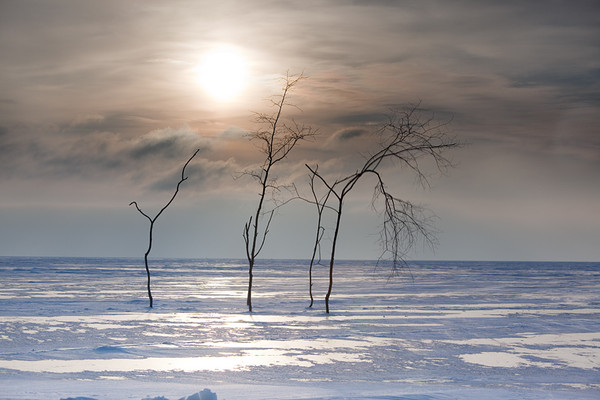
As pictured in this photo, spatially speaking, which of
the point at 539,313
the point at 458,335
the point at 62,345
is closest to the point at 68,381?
the point at 62,345

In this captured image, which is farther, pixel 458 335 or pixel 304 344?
pixel 458 335

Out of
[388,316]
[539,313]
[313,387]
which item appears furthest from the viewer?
[539,313]

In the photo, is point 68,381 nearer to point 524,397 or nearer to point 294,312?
point 524,397

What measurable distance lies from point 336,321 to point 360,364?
25.3 feet

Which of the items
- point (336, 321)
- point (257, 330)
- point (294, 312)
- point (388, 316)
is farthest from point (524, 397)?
point (294, 312)

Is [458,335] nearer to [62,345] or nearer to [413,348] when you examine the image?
[413,348]

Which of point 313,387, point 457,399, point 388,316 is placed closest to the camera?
point 457,399

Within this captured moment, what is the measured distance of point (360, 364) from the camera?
11.2 metres

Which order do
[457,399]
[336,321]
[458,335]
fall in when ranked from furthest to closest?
[336,321] < [458,335] < [457,399]

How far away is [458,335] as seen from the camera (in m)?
15.8

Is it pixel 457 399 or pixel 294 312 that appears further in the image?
pixel 294 312

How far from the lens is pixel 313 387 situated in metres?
8.99

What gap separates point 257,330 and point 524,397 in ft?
28.2

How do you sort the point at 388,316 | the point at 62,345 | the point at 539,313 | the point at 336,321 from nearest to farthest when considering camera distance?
the point at 62,345 → the point at 336,321 → the point at 388,316 → the point at 539,313
